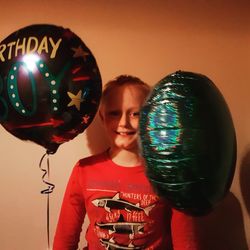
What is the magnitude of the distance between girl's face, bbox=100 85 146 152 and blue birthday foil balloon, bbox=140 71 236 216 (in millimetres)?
222

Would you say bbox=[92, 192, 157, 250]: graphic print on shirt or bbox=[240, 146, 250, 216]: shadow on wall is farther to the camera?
bbox=[240, 146, 250, 216]: shadow on wall

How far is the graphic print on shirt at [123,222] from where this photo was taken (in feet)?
2.49

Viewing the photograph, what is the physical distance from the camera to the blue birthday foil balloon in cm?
50

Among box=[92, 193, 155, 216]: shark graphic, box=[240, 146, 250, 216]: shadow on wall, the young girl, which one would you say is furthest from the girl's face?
box=[240, 146, 250, 216]: shadow on wall

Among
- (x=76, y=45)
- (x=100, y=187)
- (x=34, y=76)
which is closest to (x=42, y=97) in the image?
(x=34, y=76)

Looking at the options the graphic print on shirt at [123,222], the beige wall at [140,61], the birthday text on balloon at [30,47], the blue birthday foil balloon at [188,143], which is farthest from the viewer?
the beige wall at [140,61]

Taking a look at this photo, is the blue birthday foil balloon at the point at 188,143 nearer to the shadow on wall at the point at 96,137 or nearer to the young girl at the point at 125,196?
the young girl at the point at 125,196

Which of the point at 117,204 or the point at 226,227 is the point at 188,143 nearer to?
the point at 117,204

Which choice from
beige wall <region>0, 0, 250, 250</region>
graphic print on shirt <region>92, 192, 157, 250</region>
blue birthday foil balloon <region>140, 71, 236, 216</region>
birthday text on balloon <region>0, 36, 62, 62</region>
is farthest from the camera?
beige wall <region>0, 0, 250, 250</region>

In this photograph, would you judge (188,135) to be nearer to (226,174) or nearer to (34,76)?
(226,174)

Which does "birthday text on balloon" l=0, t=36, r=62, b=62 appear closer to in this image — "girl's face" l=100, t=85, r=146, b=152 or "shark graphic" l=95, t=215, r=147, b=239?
"girl's face" l=100, t=85, r=146, b=152

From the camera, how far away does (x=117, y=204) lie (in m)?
0.77

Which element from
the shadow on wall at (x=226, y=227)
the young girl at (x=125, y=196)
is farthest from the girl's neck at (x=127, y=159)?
the shadow on wall at (x=226, y=227)

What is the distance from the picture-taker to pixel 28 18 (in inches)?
36.9
